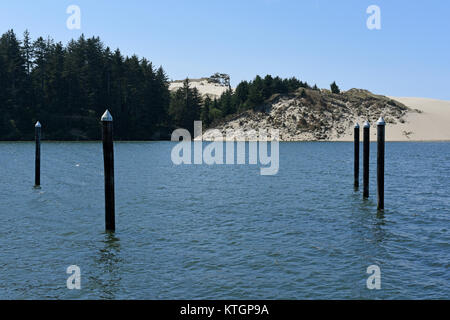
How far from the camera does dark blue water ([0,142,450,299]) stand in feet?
37.1

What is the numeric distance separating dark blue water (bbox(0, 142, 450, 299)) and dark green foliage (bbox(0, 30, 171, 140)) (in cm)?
8076

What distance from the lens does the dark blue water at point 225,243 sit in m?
→ 11.3

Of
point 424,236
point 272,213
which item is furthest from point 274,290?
point 272,213

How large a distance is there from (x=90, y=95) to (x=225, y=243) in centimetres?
10472

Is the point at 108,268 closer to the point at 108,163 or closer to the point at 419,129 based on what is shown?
the point at 108,163

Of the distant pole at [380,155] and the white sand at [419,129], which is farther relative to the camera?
the white sand at [419,129]

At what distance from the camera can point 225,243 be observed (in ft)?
50.6
